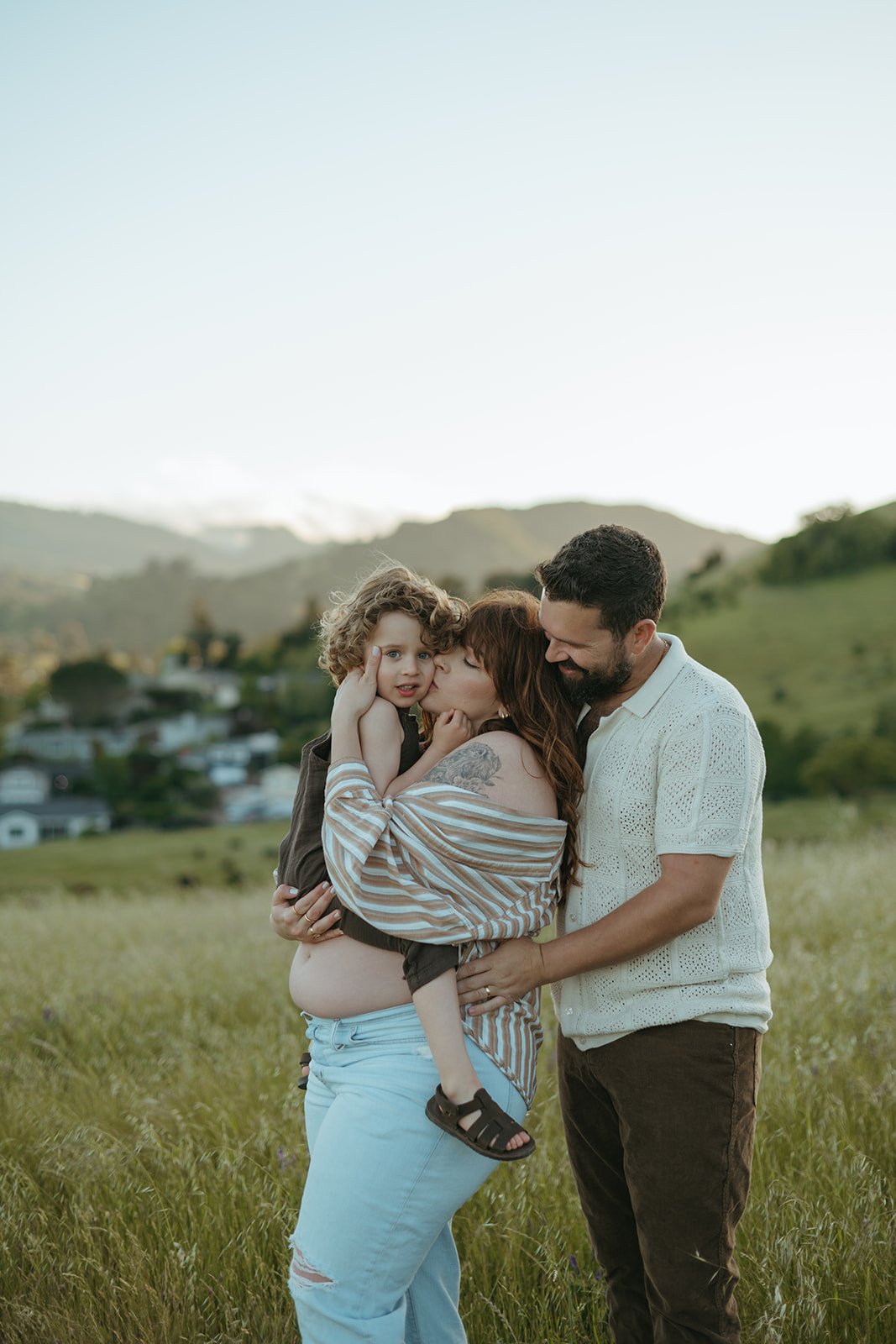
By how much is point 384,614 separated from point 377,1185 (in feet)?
4.49

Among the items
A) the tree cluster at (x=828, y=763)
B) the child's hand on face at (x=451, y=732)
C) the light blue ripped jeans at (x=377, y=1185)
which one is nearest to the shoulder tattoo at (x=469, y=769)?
the child's hand on face at (x=451, y=732)

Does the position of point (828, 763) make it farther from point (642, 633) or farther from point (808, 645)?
point (642, 633)

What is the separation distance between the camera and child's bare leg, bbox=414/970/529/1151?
2145 millimetres

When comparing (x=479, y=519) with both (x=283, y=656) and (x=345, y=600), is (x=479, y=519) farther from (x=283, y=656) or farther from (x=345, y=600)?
(x=345, y=600)

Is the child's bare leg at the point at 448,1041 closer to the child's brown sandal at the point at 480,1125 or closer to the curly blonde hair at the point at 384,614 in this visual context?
the child's brown sandal at the point at 480,1125

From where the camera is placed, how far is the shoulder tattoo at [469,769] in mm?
2307

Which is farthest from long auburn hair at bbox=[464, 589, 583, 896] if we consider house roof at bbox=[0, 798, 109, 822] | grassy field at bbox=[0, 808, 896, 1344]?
house roof at bbox=[0, 798, 109, 822]

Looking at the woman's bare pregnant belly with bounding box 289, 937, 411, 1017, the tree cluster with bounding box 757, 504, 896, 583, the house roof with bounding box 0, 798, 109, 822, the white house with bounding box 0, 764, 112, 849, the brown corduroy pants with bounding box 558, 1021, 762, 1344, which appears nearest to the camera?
the woman's bare pregnant belly with bounding box 289, 937, 411, 1017

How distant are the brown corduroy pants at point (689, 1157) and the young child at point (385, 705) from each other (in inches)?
28.5

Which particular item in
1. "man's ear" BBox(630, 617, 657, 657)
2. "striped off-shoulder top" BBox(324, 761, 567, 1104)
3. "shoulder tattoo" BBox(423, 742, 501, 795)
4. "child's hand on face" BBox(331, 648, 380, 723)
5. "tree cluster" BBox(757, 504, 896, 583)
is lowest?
"striped off-shoulder top" BBox(324, 761, 567, 1104)

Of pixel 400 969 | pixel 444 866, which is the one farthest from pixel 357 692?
pixel 400 969

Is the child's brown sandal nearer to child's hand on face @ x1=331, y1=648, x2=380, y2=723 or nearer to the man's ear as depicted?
child's hand on face @ x1=331, y1=648, x2=380, y2=723

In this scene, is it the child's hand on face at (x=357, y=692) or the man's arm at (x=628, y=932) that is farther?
the child's hand on face at (x=357, y=692)

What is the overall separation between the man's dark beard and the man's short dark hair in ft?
0.28
